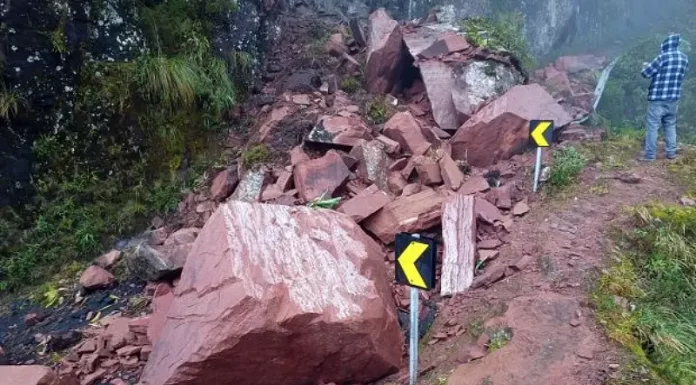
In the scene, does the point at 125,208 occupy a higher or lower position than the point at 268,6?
lower

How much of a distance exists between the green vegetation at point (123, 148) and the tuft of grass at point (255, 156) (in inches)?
25.6

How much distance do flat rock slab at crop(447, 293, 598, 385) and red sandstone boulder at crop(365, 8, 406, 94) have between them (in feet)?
15.5

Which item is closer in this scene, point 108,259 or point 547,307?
point 547,307

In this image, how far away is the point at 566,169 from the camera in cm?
555

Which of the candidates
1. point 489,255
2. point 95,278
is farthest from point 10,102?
point 489,255

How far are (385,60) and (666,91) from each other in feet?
12.3

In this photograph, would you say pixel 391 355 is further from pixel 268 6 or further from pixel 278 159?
pixel 268 6

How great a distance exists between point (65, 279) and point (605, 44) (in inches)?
801

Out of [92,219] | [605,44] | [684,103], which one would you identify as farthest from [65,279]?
[605,44]

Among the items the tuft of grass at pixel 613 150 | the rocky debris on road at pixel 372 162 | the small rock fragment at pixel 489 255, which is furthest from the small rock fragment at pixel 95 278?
the tuft of grass at pixel 613 150

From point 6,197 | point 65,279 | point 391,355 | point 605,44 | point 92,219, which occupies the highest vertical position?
point 605,44

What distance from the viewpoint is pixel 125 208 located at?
589 centimetres

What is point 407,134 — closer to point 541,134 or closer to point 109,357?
→ point 541,134

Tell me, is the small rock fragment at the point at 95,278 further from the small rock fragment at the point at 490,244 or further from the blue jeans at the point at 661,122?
the blue jeans at the point at 661,122
